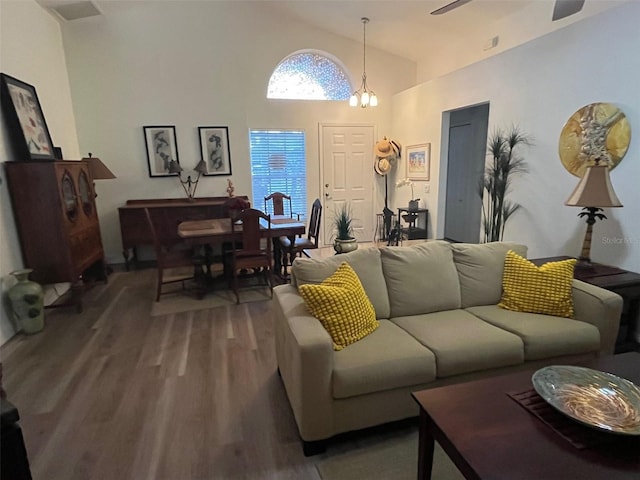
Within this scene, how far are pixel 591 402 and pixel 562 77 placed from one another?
3.14 metres

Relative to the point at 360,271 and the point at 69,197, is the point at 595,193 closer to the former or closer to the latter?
the point at 360,271

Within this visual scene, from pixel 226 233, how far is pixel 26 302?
182 cm

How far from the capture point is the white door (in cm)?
607

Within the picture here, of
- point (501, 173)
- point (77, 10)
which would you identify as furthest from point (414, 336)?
point (77, 10)

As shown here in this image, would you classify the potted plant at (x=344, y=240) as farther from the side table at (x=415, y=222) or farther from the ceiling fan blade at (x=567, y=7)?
the side table at (x=415, y=222)

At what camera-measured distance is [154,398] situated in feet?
7.42

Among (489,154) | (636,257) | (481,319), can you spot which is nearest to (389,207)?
(489,154)

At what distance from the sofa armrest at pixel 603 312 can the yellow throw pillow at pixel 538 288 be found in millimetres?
74

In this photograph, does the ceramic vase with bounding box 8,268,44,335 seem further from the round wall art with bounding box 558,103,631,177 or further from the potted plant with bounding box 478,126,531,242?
the round wall art with bounding box 558,103,631,177

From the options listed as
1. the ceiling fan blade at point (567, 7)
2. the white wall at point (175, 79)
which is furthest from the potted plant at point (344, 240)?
the white wall at point (175, 79)

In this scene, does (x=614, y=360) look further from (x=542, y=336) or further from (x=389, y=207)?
(x=389, y=207)

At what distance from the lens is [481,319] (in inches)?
88.7

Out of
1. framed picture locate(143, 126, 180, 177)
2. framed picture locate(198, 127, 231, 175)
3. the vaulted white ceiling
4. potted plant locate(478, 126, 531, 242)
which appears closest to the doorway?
potted plant locate(478, 126, 531, 242)

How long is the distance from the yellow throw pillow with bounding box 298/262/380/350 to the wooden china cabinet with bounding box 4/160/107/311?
2.86 meters
